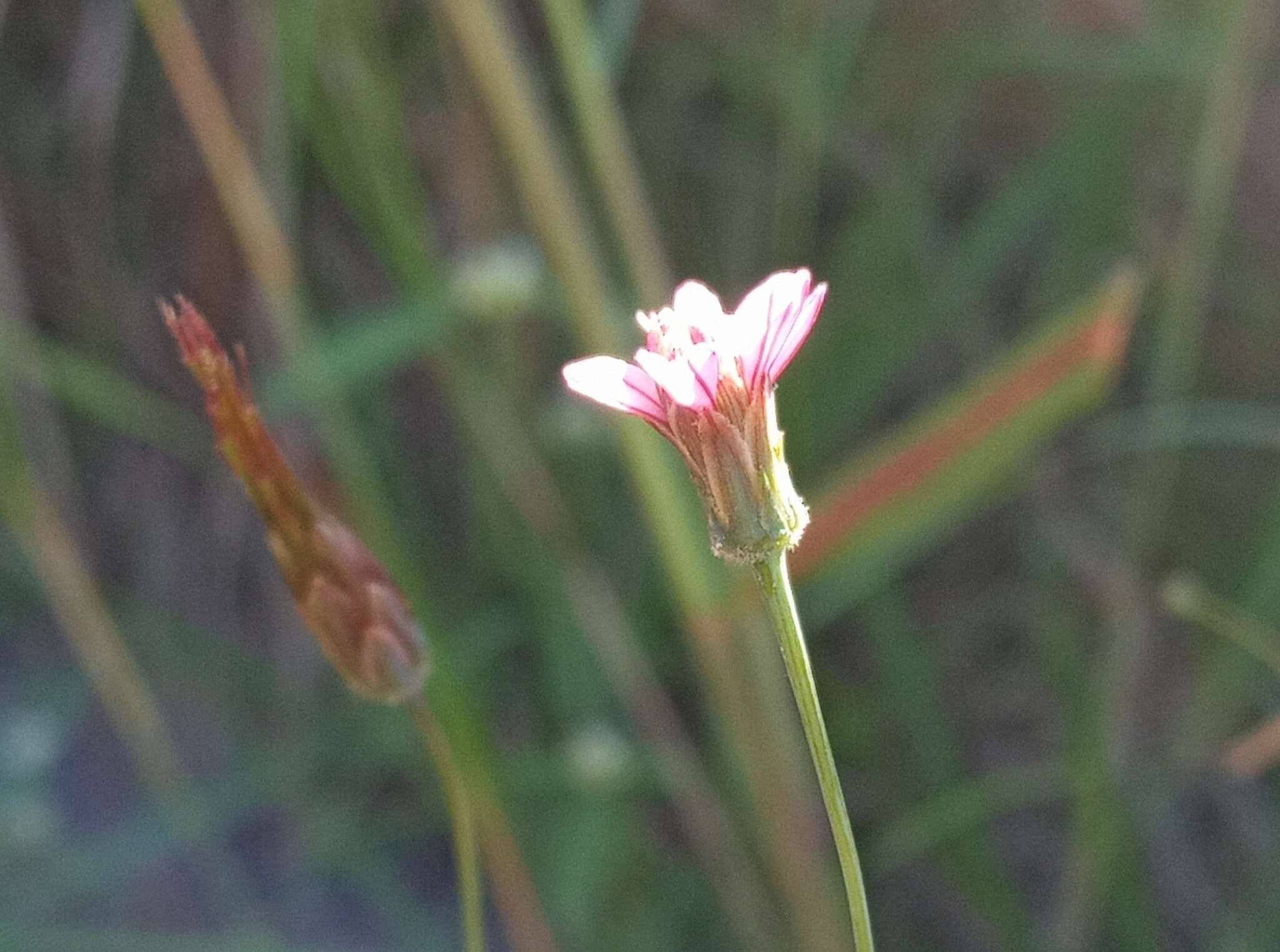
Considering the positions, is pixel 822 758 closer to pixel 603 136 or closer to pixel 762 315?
pixel 762 315

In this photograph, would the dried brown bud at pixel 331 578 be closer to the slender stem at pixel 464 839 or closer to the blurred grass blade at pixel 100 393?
the slender stem at pixel 464 839

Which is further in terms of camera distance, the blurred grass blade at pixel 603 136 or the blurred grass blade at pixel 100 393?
the blurred grass blade at pixel 100 393

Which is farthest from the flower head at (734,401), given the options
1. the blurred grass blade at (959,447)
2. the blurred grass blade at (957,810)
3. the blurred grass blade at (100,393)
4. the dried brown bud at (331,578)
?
the blurred grass blade at (100,393)

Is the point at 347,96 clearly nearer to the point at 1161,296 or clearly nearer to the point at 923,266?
the point at 923,266

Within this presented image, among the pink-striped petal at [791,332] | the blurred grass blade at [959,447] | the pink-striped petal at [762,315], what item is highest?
the blurred grass blade at [959,447]

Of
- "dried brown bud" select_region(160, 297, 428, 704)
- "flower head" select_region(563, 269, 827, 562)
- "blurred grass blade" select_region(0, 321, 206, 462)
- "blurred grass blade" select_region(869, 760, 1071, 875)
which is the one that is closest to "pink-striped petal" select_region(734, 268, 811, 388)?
"flower head" select_region(563, 269, 827, 562)

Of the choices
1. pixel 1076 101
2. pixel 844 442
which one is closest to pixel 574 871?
pixel 844 442

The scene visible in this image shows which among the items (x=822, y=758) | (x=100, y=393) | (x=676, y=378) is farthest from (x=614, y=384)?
(x=100, y=393)
